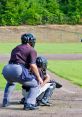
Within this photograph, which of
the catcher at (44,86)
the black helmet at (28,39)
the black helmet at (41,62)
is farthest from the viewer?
the black helmet at (41,62)

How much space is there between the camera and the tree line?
69.0 m

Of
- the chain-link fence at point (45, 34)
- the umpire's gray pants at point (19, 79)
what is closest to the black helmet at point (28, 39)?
the umpire's gray pants at point (19, 79)

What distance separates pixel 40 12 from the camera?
2835 inches

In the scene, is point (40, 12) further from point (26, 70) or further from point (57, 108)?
point (26, 70)

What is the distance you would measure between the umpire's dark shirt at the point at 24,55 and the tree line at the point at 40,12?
5793 centimetres

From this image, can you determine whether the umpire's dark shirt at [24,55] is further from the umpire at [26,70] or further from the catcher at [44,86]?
→ the catcher at [44,86]

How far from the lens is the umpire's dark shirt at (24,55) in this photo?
407 inches

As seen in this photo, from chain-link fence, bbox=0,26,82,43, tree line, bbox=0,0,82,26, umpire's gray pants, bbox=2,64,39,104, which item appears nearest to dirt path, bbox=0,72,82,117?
umpire's gray pants, bbox=2,64,39,104

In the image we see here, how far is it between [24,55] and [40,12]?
203ft

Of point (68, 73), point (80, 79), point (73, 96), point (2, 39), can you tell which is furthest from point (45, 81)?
point (2, 39)

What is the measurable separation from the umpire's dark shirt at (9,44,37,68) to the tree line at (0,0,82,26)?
190 feet

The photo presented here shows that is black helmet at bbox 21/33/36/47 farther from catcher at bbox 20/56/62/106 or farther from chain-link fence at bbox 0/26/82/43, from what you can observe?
chain-link fence at bbox 0/26/82/43

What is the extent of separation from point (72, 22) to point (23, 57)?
2328 inches

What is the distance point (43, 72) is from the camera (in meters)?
11.1
